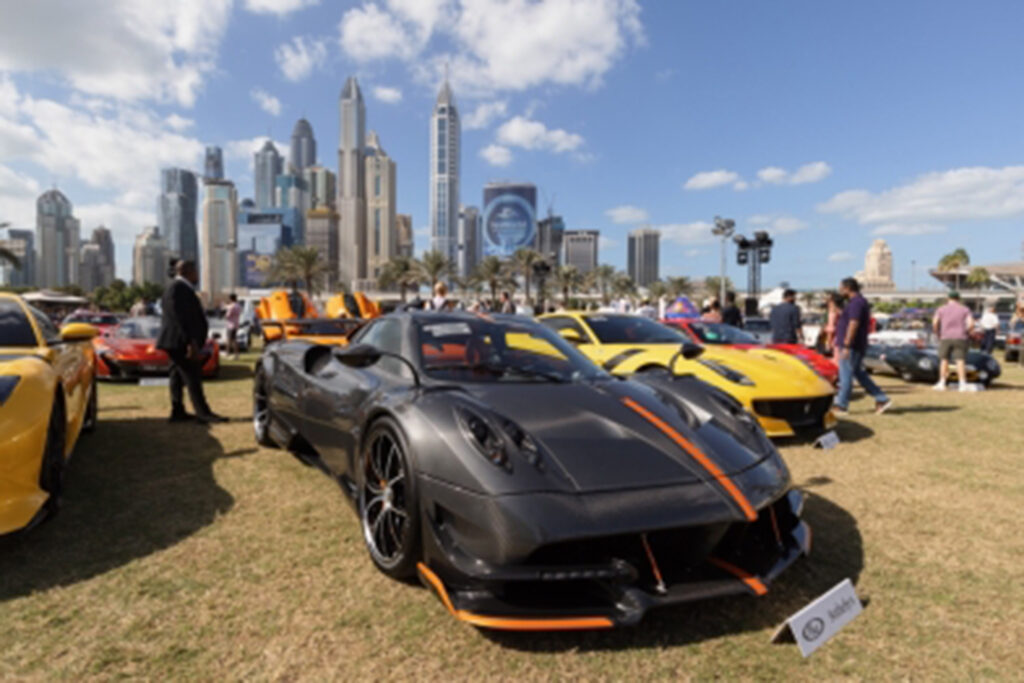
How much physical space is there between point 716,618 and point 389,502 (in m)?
1.38

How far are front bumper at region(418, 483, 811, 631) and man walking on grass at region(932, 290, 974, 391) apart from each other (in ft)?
29.0

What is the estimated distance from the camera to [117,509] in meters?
3.41

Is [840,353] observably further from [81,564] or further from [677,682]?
[81,564]

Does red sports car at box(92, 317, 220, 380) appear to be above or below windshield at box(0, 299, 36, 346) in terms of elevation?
below

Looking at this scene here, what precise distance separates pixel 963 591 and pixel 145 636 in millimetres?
3232

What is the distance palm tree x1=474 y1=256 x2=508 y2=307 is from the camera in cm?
6562

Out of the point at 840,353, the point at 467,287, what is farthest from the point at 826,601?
the point at 467,287

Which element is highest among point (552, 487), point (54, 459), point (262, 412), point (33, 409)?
point (33, 409)

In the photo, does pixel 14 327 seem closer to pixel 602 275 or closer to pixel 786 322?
pixel 786 322

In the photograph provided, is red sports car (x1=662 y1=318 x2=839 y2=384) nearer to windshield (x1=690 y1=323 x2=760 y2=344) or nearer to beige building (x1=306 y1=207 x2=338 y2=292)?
windshield (x1=690 y1=323 x2=760 y2=344)

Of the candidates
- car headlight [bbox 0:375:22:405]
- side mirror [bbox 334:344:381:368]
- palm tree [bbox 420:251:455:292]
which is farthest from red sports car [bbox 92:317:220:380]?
palm tree [bbox 420:251:455:292]

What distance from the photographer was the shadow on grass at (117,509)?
8.70 feet

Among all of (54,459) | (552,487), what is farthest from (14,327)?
(552,487)

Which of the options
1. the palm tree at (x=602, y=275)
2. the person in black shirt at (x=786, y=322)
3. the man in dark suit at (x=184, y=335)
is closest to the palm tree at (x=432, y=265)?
the palm tree at (x=602, y=275)
